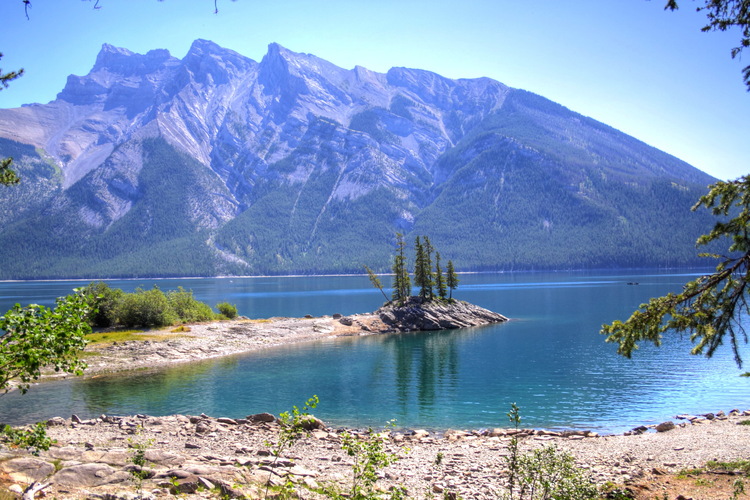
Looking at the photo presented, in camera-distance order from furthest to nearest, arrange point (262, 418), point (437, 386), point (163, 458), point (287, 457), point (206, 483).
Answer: point (437, 386), point (262, 418), point (287, 457), point (163, 458), point (206, 483)

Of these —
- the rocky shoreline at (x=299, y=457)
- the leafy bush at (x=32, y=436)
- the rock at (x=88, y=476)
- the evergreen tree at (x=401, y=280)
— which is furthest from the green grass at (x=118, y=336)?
the leafy bush at (x=32, y=436)

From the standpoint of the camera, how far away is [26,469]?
14328 millimetres

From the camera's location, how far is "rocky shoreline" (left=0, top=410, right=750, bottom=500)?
1459 centimetres

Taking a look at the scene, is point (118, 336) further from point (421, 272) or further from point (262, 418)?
point (421, 272)

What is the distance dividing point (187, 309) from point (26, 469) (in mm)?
73483

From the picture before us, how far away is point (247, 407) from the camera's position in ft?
130

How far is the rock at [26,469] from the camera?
13.7m

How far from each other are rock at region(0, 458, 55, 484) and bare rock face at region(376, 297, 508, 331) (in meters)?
82.7

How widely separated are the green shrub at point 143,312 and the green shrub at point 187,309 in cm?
520

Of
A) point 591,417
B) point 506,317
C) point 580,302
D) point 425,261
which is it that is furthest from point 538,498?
point 580,302

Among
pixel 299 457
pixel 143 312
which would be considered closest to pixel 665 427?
pixel 299 457

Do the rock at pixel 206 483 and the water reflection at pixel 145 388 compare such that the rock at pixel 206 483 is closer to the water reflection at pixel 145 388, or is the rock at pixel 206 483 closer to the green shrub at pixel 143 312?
the water reflection at pixel 145 388

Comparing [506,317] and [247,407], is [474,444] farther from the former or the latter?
[506,317]

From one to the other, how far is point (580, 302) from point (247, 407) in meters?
110
